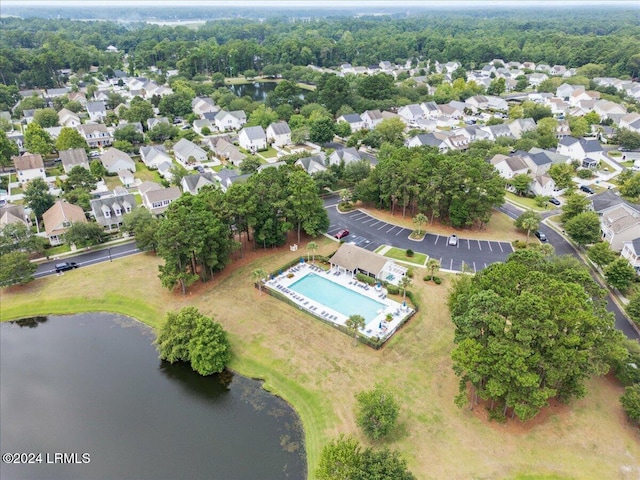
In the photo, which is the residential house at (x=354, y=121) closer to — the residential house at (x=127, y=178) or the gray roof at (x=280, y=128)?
the gray roof at (x=280, y=128)

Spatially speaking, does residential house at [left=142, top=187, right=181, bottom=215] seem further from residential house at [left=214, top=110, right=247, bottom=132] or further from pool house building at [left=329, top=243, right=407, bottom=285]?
residential house at [left=214, top=110, right=247, bottom=132]

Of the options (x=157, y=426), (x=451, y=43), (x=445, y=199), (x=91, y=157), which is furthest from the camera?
(x=451, y=43)

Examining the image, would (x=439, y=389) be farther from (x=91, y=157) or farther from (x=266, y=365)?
(x=91, y=157)

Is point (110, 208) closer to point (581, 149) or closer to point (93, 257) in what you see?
point (93, 257)

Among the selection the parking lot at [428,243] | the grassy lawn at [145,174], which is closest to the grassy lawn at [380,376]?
the parking lot at [428,243]

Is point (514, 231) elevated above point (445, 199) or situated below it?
below

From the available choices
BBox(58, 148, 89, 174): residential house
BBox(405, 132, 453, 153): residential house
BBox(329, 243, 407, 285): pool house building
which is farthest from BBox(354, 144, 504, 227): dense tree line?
BBox(58, 148, 89, 174): residential house

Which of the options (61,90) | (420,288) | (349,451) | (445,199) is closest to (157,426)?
(349,451)
